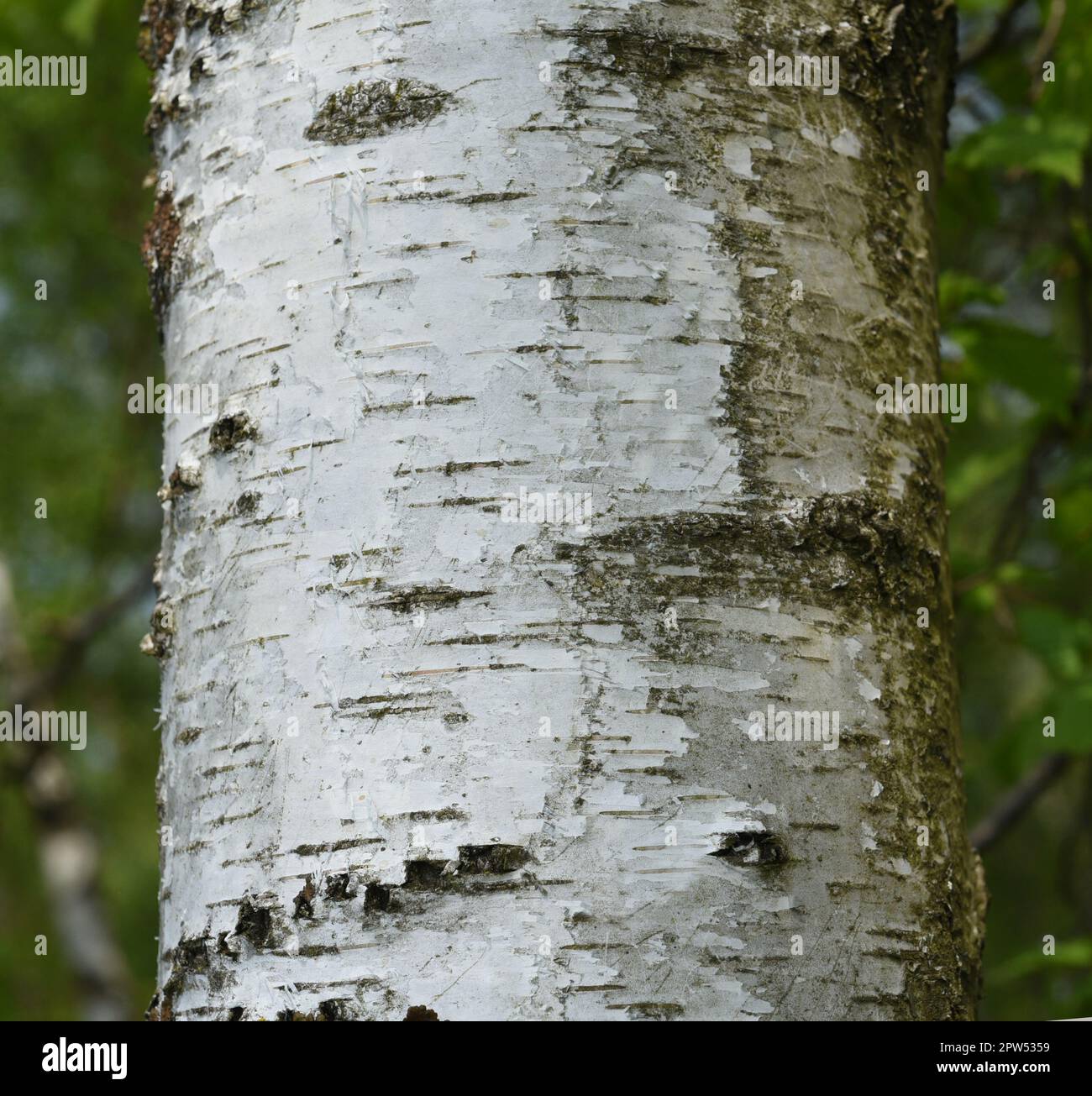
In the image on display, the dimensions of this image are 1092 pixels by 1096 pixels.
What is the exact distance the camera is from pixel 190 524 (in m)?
1.23

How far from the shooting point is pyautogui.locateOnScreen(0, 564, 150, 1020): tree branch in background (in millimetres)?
5875

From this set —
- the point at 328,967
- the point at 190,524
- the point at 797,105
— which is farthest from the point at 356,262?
the point at 328,967

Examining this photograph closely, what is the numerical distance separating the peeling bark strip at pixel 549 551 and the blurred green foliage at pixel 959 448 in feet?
4.05

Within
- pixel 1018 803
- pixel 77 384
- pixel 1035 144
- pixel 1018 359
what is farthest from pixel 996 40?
pixel 77 384

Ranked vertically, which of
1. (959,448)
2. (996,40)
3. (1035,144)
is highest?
(996,40)

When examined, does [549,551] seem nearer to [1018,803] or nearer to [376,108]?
[376,108]

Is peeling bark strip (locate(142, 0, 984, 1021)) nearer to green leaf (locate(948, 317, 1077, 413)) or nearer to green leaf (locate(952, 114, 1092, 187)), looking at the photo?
green leaf (locate(952, 114, 1092, 187))

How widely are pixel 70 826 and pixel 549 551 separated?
6144 mm

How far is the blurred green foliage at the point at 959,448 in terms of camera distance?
8.63ft

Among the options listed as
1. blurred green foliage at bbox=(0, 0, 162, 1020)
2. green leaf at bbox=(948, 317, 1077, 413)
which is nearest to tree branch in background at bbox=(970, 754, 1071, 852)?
green leaf at bbox=(948, 317, 1077, 413)

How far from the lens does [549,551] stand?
103 centimetres

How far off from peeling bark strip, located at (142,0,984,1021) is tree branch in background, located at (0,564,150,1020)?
196 inches

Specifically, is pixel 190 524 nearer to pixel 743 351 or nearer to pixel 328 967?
pixel 328 967
